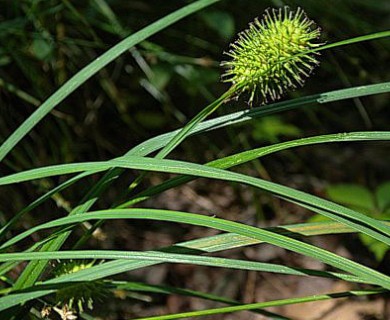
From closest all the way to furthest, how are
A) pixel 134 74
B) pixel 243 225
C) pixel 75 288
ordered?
pixel 243 225 → pixel 75 288 → pixel 134 74

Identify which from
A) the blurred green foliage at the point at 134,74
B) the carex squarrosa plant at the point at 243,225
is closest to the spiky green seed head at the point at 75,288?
the carex squarrosa plant at the point at 243,225

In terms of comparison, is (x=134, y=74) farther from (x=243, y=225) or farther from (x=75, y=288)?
(x=243, y=225)

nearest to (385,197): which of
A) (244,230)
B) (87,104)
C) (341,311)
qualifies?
(341,311)

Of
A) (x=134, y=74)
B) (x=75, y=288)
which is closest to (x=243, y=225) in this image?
(x=75, y=288)

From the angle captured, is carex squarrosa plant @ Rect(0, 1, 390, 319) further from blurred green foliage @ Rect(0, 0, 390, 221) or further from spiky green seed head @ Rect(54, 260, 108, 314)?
blurred green foliage @ Rect(0, 0, 390, 221)

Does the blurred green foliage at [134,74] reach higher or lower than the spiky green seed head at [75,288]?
higher

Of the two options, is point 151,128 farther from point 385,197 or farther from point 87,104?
point 385,197

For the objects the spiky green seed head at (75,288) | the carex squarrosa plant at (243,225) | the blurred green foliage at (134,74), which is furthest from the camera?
the blurred green foliage at (134,74)

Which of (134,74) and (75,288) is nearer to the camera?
(75,288)

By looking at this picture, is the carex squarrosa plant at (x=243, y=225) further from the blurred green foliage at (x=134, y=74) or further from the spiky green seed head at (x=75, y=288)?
the blurred green foliage at (x=134, y=74)

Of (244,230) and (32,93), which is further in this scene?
(32,93)

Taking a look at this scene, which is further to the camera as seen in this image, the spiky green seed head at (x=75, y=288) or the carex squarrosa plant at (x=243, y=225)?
the spiky green seed head at (x=75, y=288)
